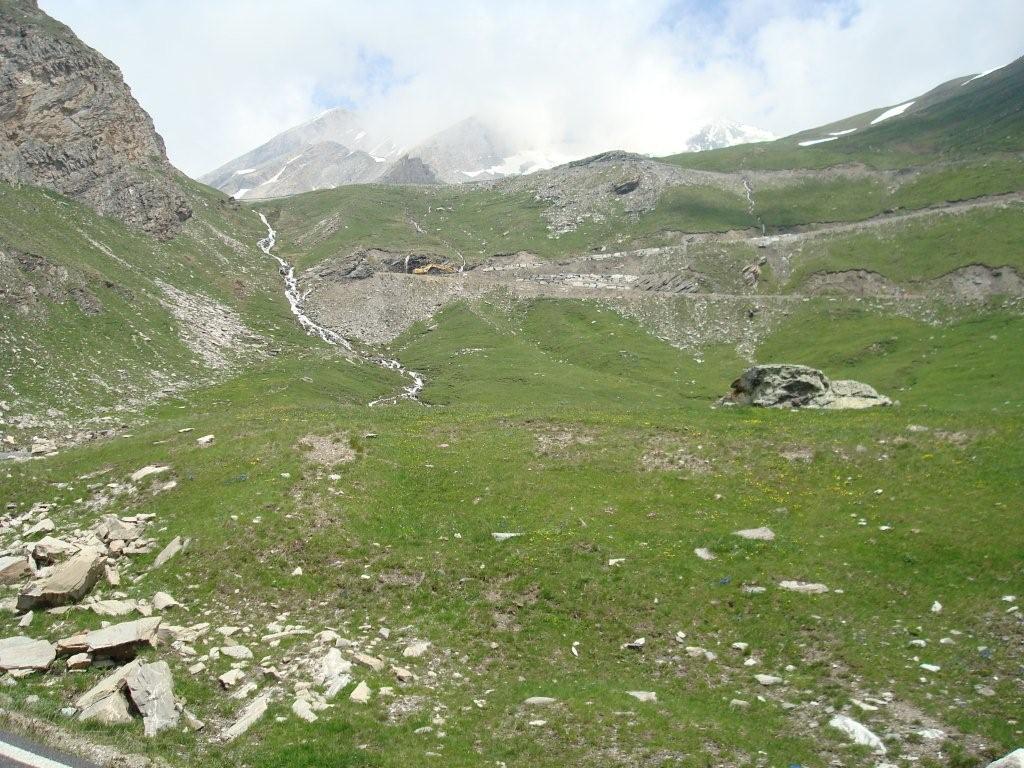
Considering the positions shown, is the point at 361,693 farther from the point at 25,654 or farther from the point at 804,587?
the point at 804,587

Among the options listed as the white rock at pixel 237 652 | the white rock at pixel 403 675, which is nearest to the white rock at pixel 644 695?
the white rock at pixel 403 675

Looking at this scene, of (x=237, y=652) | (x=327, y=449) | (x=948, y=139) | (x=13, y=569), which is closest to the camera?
(x=237, y=652)

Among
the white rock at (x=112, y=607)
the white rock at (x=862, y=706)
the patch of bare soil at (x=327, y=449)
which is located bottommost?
the white rock at (x=112, y=607)

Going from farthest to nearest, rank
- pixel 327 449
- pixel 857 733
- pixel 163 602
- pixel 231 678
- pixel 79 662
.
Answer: pixel 327 449
pixel 163 602
pixel 231 678
pixel 79 662
pixel 857 733

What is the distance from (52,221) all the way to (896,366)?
123505mm

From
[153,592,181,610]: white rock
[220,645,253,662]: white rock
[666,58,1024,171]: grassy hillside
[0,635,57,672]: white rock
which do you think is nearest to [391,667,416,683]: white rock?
[220,645,253,662]: white rock

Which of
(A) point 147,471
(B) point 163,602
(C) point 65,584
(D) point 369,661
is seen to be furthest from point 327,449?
(D) point 369,661

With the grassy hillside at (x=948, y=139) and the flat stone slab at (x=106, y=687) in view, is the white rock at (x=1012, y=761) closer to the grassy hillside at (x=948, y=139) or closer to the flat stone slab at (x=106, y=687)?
the flat stone slab at (x=106, y=687)

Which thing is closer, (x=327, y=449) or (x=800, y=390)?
(x=327, y=449)

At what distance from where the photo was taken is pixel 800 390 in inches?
1991

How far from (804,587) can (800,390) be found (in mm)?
33505

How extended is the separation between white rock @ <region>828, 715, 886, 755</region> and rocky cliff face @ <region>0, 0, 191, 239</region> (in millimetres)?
129771

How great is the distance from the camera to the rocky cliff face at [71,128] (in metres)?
108

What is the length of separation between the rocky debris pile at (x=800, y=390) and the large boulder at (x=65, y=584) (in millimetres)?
44299
